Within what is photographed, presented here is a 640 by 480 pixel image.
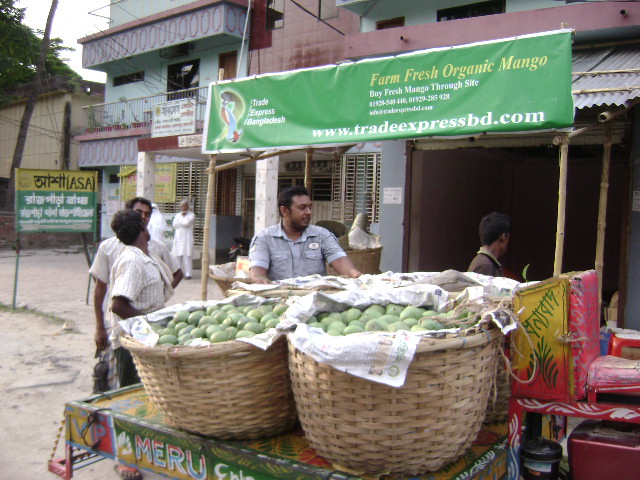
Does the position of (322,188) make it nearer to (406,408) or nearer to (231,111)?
(231,111)

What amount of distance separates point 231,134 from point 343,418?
143 inches

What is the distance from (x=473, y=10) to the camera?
1021 centimetres

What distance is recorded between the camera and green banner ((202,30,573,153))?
3475mm

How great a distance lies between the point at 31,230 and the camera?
8.90 meters

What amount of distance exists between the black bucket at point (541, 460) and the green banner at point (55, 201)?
8478mm

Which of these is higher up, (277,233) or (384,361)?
(277,233)

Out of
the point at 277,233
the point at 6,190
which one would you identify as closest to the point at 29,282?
the point at 277,233

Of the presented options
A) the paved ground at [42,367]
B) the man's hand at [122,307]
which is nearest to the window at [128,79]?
the paved ground at [42,367]

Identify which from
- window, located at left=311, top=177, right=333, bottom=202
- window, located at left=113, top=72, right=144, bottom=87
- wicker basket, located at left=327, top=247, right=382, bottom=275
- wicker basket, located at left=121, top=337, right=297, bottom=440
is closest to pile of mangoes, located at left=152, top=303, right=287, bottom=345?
wicker basket, located at left=121, top=337, right=297, bottom=440

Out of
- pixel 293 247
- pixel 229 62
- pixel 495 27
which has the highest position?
pixel 229 62

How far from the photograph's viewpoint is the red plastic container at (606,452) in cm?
201

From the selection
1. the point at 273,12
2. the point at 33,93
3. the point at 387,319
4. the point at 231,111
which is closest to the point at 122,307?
the point at 387,319

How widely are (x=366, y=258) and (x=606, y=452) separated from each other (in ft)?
14.1

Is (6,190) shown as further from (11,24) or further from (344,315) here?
(344,315)
